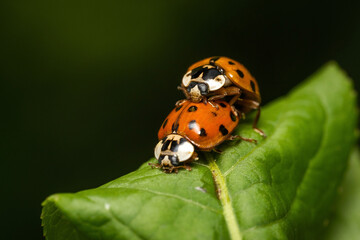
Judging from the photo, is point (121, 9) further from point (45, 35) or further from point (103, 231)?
point (103, 231)

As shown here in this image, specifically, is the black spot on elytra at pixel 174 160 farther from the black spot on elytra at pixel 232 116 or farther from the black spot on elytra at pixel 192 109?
the black spot on elytra at pixel 232 116

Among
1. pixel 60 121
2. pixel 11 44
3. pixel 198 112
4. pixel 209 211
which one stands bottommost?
pixel 60 121

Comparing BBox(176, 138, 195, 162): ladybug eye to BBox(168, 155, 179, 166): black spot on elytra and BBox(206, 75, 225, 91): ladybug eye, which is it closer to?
BBox(168, 155, 179, 166): black spot on elytra

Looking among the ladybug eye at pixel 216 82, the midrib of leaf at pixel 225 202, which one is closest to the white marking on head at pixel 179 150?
the midrib of leaf at pixel 225 202

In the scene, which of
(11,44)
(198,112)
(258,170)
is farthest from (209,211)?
(11,44)

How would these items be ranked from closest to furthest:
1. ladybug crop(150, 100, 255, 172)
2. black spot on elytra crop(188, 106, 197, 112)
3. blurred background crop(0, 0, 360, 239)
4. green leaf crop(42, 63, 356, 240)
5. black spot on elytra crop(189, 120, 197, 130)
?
green leaf crop(42, 63, 356, 240) → ladybug crop(150, 100, 255, 172) → black spot on elytra crop(189, 120, 197, 130) → black spot on elytra crop(188, 106, 197, 112) → blurred background crop(0, 0, 360, 239)

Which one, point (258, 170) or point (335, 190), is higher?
point (258, 170)

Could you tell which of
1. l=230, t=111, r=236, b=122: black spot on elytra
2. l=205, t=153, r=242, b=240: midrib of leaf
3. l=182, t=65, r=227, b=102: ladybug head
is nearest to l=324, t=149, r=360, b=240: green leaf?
l=230, t=111, r=236, b=122: black spot on elytra

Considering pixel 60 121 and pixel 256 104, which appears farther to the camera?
pixel 60 121

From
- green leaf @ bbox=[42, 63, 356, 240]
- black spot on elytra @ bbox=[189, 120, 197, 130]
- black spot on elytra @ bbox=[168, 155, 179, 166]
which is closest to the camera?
green leaf @ bbox=[42, 63, 356, 240]
